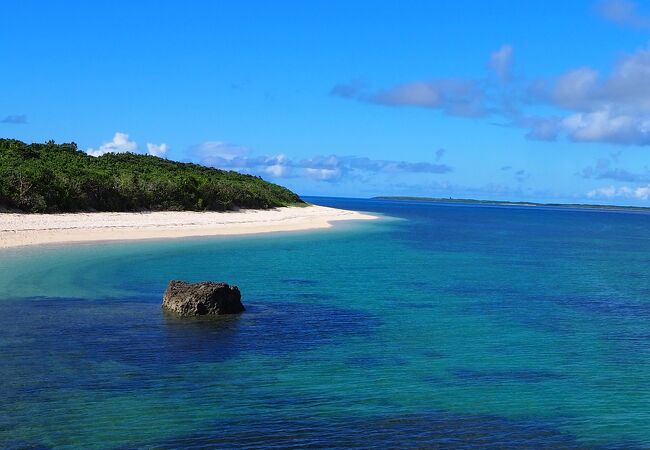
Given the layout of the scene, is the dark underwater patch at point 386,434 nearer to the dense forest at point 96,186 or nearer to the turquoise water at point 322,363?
the turquoise water at point 322,363

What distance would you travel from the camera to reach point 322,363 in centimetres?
1464

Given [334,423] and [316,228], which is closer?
[334,423]

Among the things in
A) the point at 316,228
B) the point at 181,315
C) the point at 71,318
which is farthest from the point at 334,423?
the point at 316,228

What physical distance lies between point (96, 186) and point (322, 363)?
48.9 meters

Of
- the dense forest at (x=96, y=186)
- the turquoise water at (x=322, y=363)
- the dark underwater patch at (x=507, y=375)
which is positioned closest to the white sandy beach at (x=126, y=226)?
the dense forest at (x=96, y=186)

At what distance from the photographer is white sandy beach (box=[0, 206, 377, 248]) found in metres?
41.3

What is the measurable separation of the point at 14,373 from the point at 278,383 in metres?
5.35

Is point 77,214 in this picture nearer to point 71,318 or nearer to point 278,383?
point 71,318

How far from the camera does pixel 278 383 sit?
13.1 meters

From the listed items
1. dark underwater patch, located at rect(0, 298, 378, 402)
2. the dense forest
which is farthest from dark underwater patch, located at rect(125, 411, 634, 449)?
the dense forest

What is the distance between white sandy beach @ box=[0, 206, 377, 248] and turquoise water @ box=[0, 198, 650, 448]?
38.9 feet

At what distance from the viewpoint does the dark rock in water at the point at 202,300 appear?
1947 cm

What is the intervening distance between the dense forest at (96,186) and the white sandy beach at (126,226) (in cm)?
192

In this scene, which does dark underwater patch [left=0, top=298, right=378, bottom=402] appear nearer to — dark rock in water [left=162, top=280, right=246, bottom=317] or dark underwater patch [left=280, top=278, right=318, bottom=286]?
dark rock in water [left=162, top=280, right=246, bottom=317]
